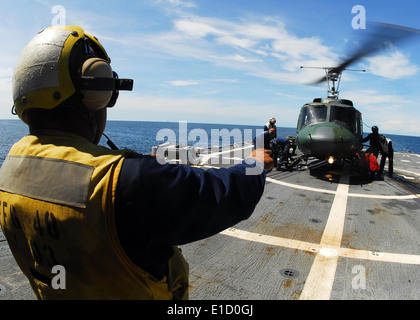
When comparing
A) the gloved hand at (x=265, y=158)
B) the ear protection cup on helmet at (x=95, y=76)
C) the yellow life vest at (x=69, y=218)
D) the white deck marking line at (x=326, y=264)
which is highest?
the ear protection cup on helmet at (x=95, y=76)

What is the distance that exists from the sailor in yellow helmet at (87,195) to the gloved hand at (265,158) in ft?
0.58

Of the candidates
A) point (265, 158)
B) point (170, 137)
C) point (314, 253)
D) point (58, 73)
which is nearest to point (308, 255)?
point (314, 253)

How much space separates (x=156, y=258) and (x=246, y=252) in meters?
3.25

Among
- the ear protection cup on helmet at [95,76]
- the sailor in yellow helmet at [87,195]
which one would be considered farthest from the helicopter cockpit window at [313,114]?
the ear protection cup on helmet at [95,76]

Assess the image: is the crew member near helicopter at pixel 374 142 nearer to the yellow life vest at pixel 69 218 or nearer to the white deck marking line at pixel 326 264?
the white deck marking line at pixel 326 264

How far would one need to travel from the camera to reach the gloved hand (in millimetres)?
1517

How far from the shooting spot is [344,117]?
10.3m

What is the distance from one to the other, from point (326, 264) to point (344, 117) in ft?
26.2

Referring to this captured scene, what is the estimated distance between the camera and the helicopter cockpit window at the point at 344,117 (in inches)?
404

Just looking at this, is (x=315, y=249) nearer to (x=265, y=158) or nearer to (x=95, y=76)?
(x=265, y=158)

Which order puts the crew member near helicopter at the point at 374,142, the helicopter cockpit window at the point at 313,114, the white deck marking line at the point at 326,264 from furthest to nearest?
the crew member near helicopter at the point at 374,142
the helicopter cockpit window at the point at 313,114
the white deck marking line at the point at 326,264

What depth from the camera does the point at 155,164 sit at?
3.73 feet

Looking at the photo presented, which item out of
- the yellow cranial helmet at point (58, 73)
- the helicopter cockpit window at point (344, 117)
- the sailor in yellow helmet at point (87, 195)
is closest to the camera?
the sailor in yellow helmet at point (87, 195)
